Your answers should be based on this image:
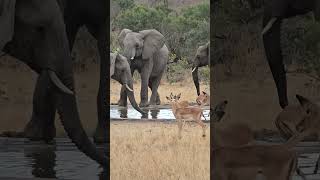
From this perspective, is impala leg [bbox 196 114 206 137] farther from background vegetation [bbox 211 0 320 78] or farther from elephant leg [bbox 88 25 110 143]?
background vegetation [bbox 211 0 320 78]

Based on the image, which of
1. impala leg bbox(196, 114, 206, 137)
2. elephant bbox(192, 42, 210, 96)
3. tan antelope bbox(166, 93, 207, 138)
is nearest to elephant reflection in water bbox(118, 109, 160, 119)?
tan antelope bbox(166, 93, 207, 138)

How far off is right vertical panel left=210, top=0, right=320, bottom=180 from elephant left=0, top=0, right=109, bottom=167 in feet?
2.57

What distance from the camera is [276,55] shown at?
3.34 m

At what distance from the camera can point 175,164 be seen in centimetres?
770

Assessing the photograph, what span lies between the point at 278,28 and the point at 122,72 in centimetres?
533

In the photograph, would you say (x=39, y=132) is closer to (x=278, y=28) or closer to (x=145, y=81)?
(x=278, y=28)

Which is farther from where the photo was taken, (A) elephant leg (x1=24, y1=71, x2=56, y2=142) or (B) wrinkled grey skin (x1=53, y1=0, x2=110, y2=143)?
(A) elephant leg (x1=24, y1=71, x2=56, y2=142)

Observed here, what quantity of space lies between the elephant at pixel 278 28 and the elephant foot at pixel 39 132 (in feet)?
4.44

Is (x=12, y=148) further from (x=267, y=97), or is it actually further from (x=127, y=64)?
(x=127, y=64)

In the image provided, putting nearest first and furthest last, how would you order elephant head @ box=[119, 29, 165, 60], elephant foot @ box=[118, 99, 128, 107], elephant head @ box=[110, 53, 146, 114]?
elephant head @ box=[110, 53, 146, 114] → elephant foot @ box=[118, 99, 128, 107] → elephant head @ box=[119, 29, 165, 60]

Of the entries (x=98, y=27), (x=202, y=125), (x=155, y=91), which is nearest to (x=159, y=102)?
(x=155, y=91)

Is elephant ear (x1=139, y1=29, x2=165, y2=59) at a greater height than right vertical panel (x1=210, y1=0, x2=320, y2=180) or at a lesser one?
greater

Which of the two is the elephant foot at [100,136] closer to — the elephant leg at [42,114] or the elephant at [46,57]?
the elephant at [46,57]

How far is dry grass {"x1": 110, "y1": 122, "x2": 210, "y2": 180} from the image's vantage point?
7469 millimetres
